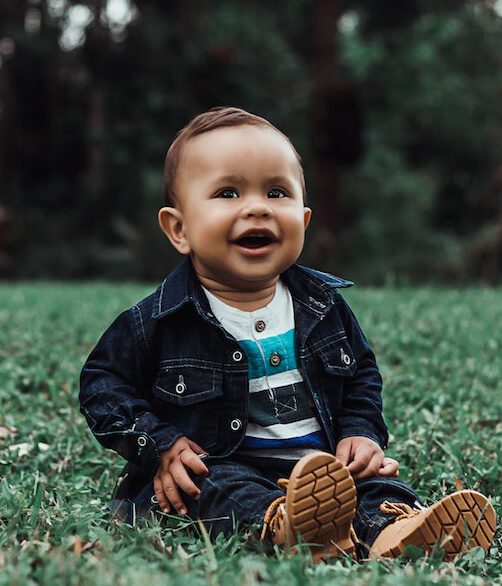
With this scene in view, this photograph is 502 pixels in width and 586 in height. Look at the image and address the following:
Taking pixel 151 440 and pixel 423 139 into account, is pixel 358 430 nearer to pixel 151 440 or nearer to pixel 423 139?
pixel 151 440

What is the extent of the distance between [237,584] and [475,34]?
1725cm

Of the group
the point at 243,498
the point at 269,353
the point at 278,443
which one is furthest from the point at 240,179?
the point at 243,498

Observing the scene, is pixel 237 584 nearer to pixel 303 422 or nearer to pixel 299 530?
pixel 299 530

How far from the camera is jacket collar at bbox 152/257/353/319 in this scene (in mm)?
2457

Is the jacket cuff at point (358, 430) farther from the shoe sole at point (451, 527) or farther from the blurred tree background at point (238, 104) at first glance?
the blurred tree background at point (238, 104)

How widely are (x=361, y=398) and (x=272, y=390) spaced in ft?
1.02

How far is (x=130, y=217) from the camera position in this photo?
663 inches

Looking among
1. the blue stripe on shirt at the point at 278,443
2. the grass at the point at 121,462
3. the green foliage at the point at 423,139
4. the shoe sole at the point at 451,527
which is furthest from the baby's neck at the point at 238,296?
the green foliage at the point at 423,139

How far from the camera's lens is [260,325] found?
2.49 metres

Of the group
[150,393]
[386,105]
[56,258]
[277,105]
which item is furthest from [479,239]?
[150,393]

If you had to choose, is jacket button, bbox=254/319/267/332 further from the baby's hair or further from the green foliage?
the green foliage

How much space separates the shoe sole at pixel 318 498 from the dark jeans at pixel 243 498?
19 cm

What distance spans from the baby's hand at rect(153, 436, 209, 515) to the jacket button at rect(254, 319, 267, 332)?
37 centimetres

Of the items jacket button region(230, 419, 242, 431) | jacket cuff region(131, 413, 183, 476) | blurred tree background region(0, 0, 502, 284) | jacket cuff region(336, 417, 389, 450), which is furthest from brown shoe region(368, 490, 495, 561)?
blurred tree background region(0, 0, 502, 284)
